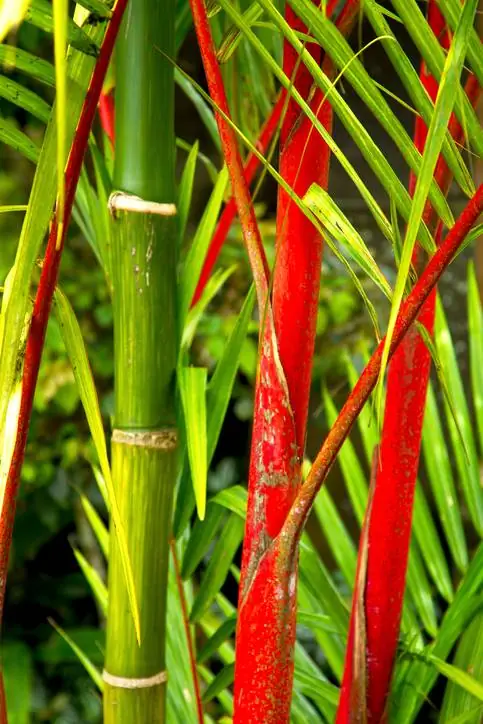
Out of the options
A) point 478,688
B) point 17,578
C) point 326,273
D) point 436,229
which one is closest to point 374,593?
point 478,688

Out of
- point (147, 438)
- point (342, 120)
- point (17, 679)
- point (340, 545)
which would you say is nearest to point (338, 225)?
point (342, 120)

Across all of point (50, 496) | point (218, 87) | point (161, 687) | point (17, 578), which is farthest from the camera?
point (17, 578)

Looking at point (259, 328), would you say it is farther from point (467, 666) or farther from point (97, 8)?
point (467, 666)

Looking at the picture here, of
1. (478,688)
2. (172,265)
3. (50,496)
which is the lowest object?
(50,496)

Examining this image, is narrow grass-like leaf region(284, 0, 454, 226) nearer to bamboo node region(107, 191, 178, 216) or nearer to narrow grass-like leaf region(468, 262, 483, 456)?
bamboo node region(107, 191, 178, 216)

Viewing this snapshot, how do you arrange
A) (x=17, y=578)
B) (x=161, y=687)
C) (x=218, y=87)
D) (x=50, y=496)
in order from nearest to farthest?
(x=218, y=87) → (x=161, y=687) → (x=50, y=496) → (x=17, y=578)

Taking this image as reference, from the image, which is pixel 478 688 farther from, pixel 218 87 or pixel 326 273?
pixel 326 273

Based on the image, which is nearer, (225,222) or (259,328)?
(259,328)
